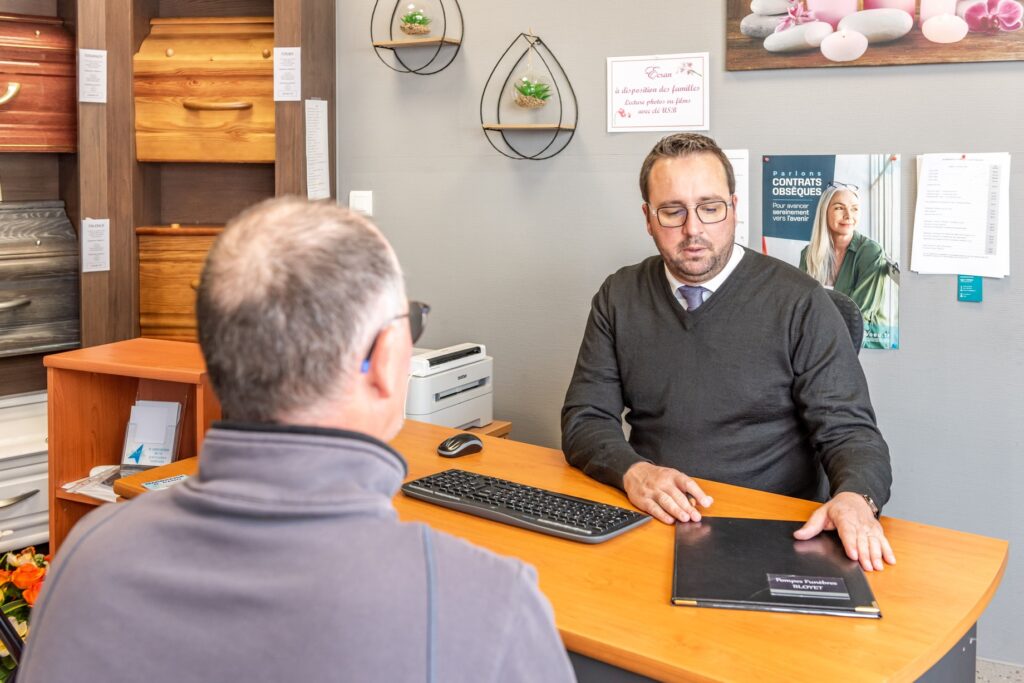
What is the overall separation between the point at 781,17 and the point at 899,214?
0.65 m

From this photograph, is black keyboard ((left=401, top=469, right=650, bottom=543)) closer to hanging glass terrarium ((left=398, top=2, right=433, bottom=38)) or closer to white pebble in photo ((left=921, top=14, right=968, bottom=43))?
white pebble in photo ((left=921, top=14, right=968, bottom=43))

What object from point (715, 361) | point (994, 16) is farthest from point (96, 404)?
point (994, 16)

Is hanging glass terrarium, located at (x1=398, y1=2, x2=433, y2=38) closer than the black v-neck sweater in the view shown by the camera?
No

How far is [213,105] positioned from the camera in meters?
3.50

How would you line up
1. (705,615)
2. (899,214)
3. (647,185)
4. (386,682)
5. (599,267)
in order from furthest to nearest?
(599,267)
(899,214)
(647,185)
(705,615)
(386,682)

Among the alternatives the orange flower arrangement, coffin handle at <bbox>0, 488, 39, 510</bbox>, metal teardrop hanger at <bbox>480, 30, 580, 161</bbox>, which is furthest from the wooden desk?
coffin handle at <bbox>0, 488, 39, 510</bbox>

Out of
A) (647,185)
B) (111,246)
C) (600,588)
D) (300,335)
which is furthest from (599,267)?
(300,335)

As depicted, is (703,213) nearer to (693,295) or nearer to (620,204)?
(693,295)

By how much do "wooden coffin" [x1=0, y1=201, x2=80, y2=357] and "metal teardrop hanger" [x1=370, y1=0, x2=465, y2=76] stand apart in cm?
128

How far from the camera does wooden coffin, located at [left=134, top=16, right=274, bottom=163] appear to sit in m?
3.51

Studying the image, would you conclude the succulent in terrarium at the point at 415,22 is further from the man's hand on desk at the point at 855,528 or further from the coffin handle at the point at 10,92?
the man's hand on desk at the point at 855,528

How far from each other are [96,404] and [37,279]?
0.82 meters

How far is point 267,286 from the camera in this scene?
892 millimetres

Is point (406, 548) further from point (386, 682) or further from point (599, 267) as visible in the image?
point (599, 267)
